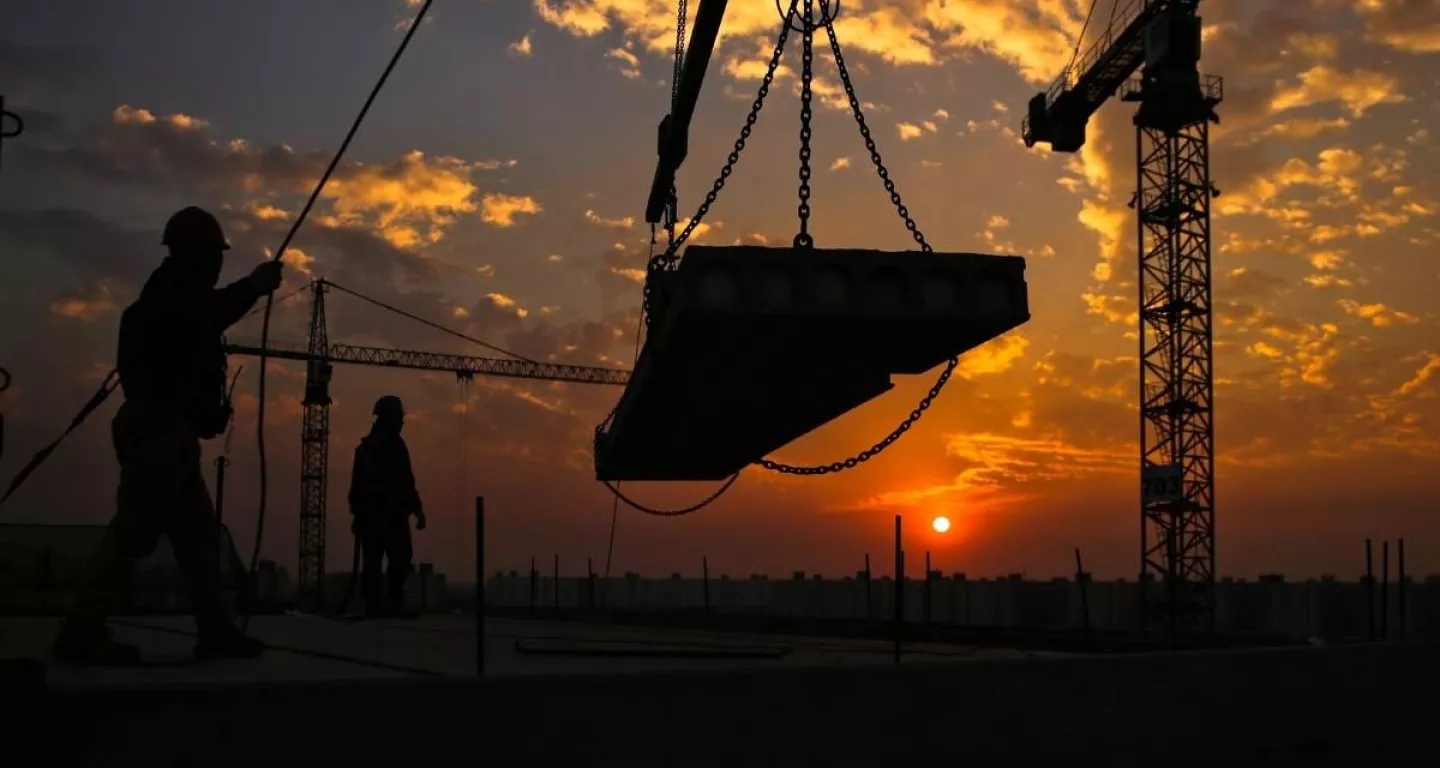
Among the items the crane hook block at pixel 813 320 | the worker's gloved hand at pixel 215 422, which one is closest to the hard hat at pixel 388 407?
the crane hook block at pixel 813 320

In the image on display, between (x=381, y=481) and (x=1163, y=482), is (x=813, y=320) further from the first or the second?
(x=1163, y=482)

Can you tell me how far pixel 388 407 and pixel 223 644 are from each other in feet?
33.0

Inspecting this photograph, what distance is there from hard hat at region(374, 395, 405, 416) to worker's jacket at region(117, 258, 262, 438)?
1062 centimetres

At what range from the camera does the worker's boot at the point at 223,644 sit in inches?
306

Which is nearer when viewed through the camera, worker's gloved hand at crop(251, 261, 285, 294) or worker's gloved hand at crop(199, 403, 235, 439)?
worker's gloved hand at crop(251, 261, 285, 294)

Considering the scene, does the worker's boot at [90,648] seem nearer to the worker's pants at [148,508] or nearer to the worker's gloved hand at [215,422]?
the worker's pants at [148,508]

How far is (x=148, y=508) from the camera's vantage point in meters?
6.93

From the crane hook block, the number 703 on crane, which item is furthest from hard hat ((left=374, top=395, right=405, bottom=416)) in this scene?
the number 703 on crane

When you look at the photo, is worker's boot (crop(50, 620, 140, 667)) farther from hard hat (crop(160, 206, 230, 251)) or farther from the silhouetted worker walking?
the silhouetted worker walking

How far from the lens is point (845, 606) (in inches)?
2473

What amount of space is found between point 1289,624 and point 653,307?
4263cm

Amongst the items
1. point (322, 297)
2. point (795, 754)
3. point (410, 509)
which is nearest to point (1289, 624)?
point (410, 509)

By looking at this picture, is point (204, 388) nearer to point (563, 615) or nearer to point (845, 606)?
point (563, 615)

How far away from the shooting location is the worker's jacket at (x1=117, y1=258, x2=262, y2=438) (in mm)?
6984
